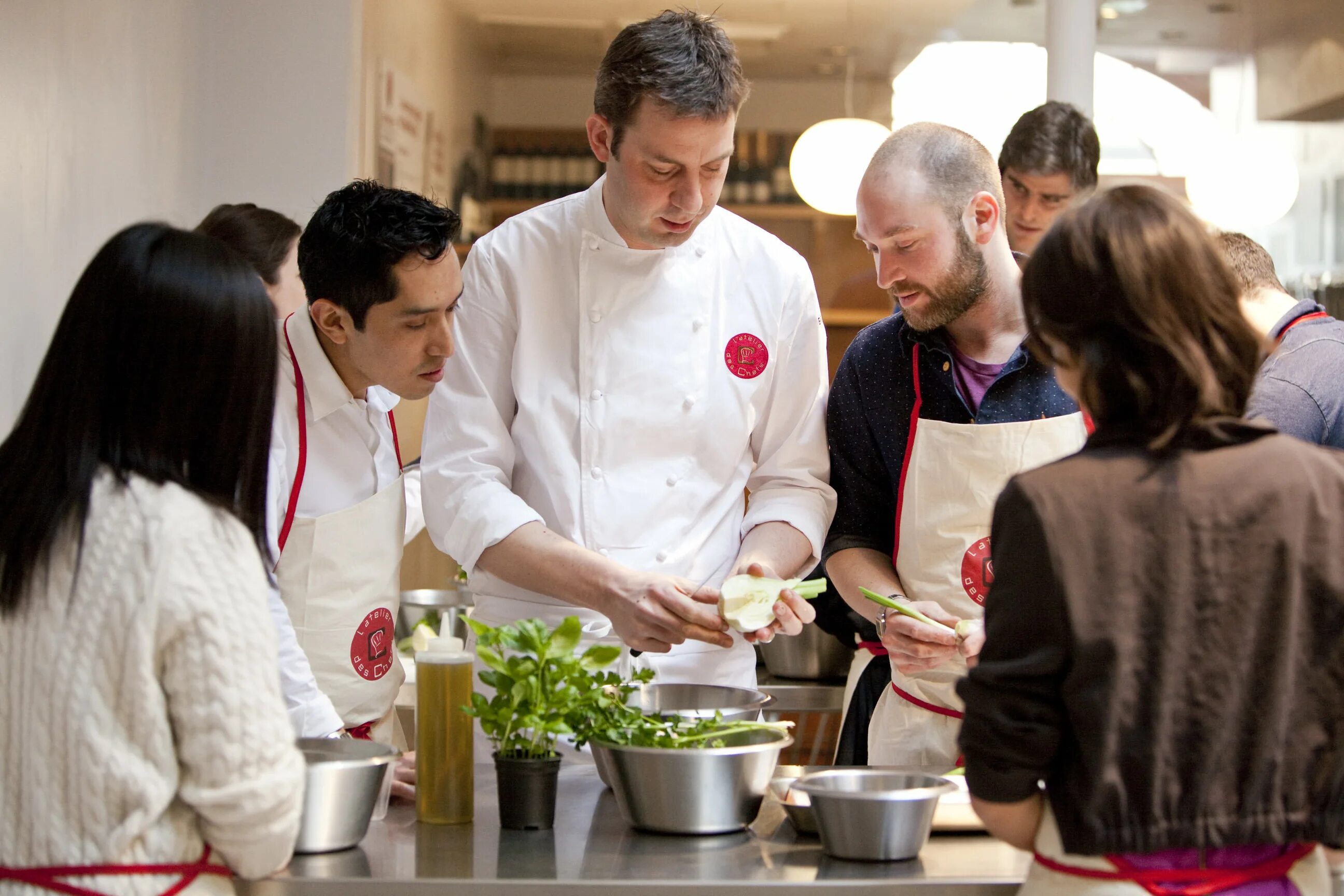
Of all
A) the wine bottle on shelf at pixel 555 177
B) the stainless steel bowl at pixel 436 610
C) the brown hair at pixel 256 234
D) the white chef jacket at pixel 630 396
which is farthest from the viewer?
the wine bottle on shelf at pixel 555 177

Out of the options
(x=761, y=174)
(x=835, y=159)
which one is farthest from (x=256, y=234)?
(x=761, y=174)

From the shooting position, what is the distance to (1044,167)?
2869 mm

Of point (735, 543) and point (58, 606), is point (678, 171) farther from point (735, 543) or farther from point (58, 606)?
point (58, 606)

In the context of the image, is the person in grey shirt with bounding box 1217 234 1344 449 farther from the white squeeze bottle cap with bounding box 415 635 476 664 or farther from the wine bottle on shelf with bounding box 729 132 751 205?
the wine bottle on shelf with bounding box 729 132 751 205

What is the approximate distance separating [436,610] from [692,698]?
4.08 ft

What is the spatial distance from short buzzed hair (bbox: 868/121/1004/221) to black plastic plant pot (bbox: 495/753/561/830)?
999 millimetres

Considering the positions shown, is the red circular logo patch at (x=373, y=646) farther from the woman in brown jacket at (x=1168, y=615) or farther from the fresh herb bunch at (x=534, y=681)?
the woman in brown jacket at (x=1168, y=615)

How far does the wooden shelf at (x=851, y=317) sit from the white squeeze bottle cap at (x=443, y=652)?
468 centimetres

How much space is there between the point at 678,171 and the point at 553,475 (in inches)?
18.6

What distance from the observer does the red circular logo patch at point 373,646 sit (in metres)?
1.85

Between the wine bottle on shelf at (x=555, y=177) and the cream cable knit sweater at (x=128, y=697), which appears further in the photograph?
the wine bottle on shelf at (x=555, y=177)

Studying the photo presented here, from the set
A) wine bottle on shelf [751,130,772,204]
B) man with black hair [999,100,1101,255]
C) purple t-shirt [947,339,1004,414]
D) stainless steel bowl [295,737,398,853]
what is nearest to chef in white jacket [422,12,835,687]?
purple t-shirt [947,339,1004,414]

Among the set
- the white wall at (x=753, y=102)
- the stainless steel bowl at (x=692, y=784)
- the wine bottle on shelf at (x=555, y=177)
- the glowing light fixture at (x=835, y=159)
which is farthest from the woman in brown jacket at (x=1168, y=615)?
the white wall at (x=753, y=102)

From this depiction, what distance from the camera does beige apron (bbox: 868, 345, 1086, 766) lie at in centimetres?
190
